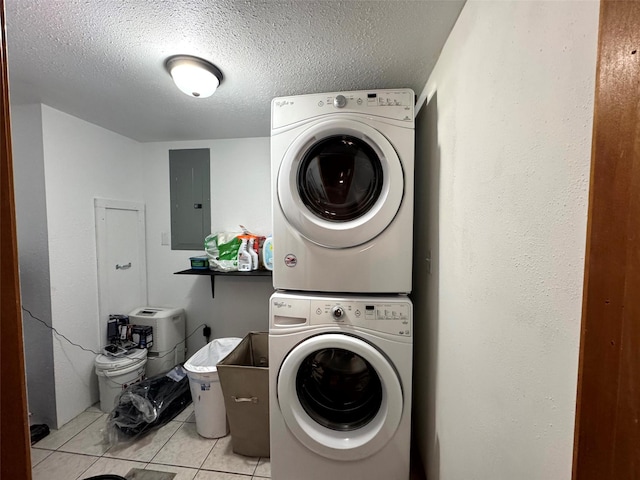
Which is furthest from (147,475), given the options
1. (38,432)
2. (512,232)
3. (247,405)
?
(512,232)

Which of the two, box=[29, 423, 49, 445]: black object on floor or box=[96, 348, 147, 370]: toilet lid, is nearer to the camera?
box=[29, 423, 49, 445]: black object on floor

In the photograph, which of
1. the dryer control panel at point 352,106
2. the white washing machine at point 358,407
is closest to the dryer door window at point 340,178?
the dryer control panel at point 352,106

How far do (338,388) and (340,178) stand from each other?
1.07 m

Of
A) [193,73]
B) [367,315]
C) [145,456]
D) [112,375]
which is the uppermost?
[193,73]

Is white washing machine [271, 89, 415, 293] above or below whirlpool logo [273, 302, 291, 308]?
above

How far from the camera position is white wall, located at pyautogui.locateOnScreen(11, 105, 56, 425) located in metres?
1.61

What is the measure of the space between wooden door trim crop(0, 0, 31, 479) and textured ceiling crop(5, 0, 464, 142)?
667 millimetres

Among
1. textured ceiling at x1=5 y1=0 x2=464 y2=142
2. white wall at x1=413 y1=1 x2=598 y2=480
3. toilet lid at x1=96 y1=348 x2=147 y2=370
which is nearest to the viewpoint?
white wall at x1=413 y1=1 x2=598 y2=480

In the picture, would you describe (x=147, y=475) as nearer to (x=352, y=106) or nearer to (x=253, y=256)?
(x=253, y=256)

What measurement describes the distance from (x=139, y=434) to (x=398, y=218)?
201cm

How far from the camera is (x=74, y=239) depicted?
1789mm

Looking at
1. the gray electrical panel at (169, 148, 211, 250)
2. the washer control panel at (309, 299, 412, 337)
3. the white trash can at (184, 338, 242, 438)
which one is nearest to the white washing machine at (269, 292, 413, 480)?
the washer control panel at (309, 299, 412, 337)

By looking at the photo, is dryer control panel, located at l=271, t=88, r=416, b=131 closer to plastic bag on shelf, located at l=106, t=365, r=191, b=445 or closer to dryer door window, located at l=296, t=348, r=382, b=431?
dryer door window, located at l=296, t=348, r=382, b=431

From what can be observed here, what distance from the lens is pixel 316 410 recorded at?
1285 millimetres
